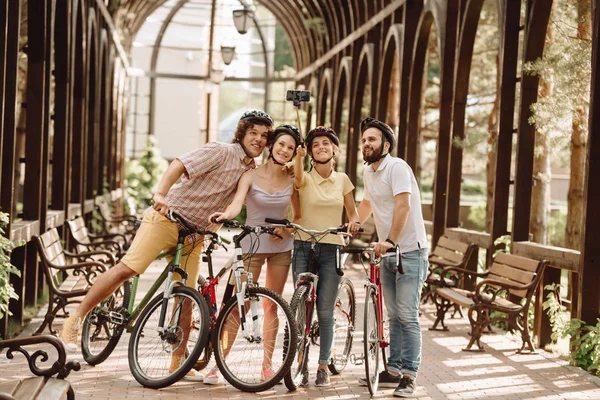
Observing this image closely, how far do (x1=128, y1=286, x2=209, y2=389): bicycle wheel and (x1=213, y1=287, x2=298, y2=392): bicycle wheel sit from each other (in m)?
0.18

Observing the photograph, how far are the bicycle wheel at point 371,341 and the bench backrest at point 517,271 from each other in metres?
2.60

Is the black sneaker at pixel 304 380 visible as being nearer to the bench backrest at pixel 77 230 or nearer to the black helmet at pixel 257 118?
the black helmet at pixel 257 118

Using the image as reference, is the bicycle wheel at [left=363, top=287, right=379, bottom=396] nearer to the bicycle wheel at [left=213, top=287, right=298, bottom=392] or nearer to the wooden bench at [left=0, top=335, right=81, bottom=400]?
the bicycle wheel at [left=213, top=287, right=298, bottom=392]

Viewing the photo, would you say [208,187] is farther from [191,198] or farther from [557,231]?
[557,231]

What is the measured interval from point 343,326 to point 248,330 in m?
0.94

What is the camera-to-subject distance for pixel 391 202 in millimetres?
6445

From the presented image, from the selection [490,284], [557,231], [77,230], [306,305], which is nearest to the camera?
[306,305]

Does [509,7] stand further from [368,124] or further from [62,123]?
[62,123]

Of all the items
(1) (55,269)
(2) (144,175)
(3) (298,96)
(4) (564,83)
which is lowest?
(1) (55,269)

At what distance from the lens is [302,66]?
33062 millimetres

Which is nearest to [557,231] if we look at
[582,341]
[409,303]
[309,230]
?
[582,341]

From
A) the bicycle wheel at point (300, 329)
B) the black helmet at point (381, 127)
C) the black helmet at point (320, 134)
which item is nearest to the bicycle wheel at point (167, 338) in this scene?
the bicycle wheel at point (300, 329)

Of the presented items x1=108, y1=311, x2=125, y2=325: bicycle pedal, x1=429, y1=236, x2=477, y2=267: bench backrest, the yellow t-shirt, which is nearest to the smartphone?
the yellow t-shirt

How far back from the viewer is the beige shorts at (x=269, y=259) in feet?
21.1
